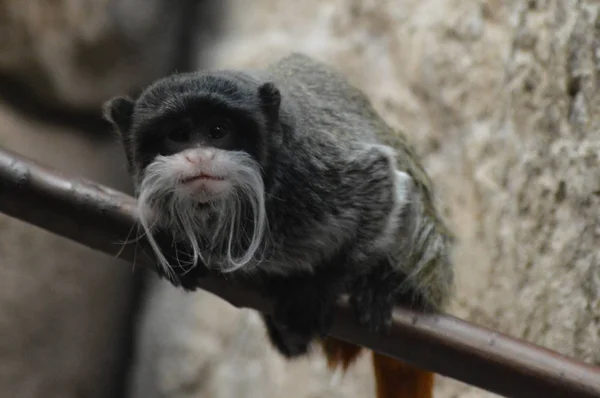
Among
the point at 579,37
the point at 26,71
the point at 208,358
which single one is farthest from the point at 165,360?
the point at 579,37

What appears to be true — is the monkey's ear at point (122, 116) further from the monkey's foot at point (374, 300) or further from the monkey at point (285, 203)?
the monkey's foot at point (374, 300)

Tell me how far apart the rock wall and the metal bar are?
42.5 inches

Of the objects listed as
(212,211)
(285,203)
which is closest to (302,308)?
(285,203)

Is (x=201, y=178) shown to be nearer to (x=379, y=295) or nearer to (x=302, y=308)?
(x=302, y=308)

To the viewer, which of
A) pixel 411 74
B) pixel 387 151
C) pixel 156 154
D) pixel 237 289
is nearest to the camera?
pixel 156 154

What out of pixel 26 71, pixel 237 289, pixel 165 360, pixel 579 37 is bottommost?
pixel 165 360

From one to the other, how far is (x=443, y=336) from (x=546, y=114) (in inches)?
69.5

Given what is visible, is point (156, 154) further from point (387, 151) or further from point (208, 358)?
point (208, 358)

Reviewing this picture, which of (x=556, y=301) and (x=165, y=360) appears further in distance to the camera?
(x=165, y=360)

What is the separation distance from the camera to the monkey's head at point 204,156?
2516 millimetres

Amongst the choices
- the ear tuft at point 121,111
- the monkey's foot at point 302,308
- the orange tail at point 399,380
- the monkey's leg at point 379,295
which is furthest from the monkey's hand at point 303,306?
the ear tuft at point 121,111

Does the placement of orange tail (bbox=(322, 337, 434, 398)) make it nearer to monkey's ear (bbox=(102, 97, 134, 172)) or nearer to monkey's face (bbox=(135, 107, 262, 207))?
monkey's face (bbox=(135, 107, 262, 207))

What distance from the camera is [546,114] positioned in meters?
4.07

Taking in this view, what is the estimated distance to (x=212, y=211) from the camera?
2.66 metres
